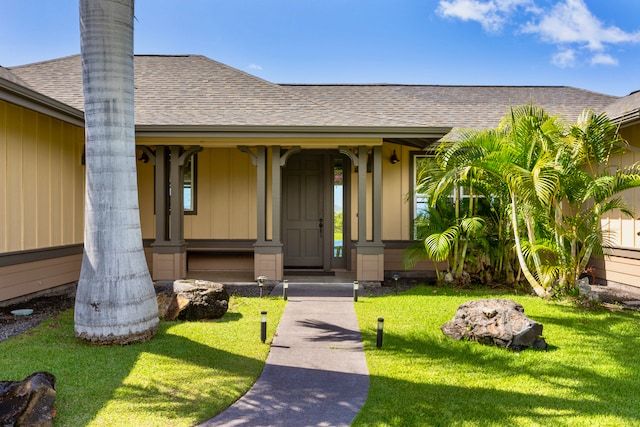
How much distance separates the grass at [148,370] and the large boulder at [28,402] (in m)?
0.16

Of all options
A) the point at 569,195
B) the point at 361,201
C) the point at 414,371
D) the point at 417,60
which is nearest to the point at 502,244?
the point at 569,195

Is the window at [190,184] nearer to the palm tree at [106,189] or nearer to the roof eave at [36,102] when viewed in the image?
the roof eave at [36,102]

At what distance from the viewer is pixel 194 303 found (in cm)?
572

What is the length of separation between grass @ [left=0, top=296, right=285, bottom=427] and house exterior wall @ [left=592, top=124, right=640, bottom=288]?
6834 mm

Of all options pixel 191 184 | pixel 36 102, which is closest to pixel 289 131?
pixel 191 184

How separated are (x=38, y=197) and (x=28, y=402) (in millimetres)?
5244

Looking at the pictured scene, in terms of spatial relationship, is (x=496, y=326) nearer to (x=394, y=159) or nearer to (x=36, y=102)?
(x=394, y=159)

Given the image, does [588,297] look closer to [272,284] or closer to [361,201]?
[361,201]

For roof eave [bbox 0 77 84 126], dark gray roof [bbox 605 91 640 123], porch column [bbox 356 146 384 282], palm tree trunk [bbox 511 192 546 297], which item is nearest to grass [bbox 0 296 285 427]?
roof eave [bbox 0 77 84 126]

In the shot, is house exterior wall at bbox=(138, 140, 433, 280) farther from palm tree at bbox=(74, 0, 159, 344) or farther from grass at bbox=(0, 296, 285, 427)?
palm tree at bbox=(74, 0, 159, 344)

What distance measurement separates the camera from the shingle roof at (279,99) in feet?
26.9

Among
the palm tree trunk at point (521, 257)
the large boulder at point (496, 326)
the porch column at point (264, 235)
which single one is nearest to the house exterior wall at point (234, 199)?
the porch column at point (264, 235)

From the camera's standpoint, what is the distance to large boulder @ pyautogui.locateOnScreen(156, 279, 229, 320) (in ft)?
18.8

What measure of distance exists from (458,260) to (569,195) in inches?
102
